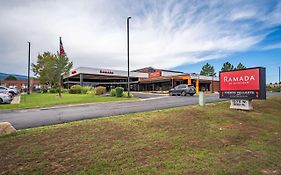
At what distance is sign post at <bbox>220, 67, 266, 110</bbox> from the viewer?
11344mm

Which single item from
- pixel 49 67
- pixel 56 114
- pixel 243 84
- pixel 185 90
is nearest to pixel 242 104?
pixel 243 84

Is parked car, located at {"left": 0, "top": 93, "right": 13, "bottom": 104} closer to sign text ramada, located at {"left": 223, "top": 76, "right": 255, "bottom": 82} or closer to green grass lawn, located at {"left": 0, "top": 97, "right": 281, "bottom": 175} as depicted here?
green grass lawn, located at {"left": 0, "top": 97, "right": 281, "bottom": 175}

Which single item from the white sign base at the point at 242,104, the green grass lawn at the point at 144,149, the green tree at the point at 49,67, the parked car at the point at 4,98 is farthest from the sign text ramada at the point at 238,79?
the green tree at the point at 49,67

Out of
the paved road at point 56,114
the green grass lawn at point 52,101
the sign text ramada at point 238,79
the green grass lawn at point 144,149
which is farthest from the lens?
the green grass lawn at point 52,101

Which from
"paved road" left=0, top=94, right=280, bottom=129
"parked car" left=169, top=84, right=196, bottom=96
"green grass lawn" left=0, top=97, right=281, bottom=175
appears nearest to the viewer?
"green grass lawn" left=0, top=97, right=281, bottom=175

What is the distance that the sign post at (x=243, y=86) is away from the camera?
1134 centimetres

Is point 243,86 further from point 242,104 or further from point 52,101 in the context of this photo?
point 52,101

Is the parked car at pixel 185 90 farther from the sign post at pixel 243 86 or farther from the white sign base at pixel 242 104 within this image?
the white sign base at pixel 242 104

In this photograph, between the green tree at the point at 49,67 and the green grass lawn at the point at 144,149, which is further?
the green tree at the point at 49,67

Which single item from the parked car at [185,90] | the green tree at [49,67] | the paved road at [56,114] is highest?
the green tree at [49,67]

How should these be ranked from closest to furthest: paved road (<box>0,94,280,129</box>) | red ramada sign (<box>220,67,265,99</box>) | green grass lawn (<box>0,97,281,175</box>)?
green grass lawn (<box>0,97,281,175</box>), paved road (<box>0,94,280,129</box>), red ramada sign (<box>220,67,265,99</box>)

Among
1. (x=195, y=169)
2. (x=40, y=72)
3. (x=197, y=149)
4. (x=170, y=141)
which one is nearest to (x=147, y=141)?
(x=170, y=141)

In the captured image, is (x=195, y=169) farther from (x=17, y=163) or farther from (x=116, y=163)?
(x=17, y=163)

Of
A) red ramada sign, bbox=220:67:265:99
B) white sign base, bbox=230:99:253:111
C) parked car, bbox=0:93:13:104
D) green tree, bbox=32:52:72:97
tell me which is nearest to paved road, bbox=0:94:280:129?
red ramada sign, bbox=220:67:265:99
